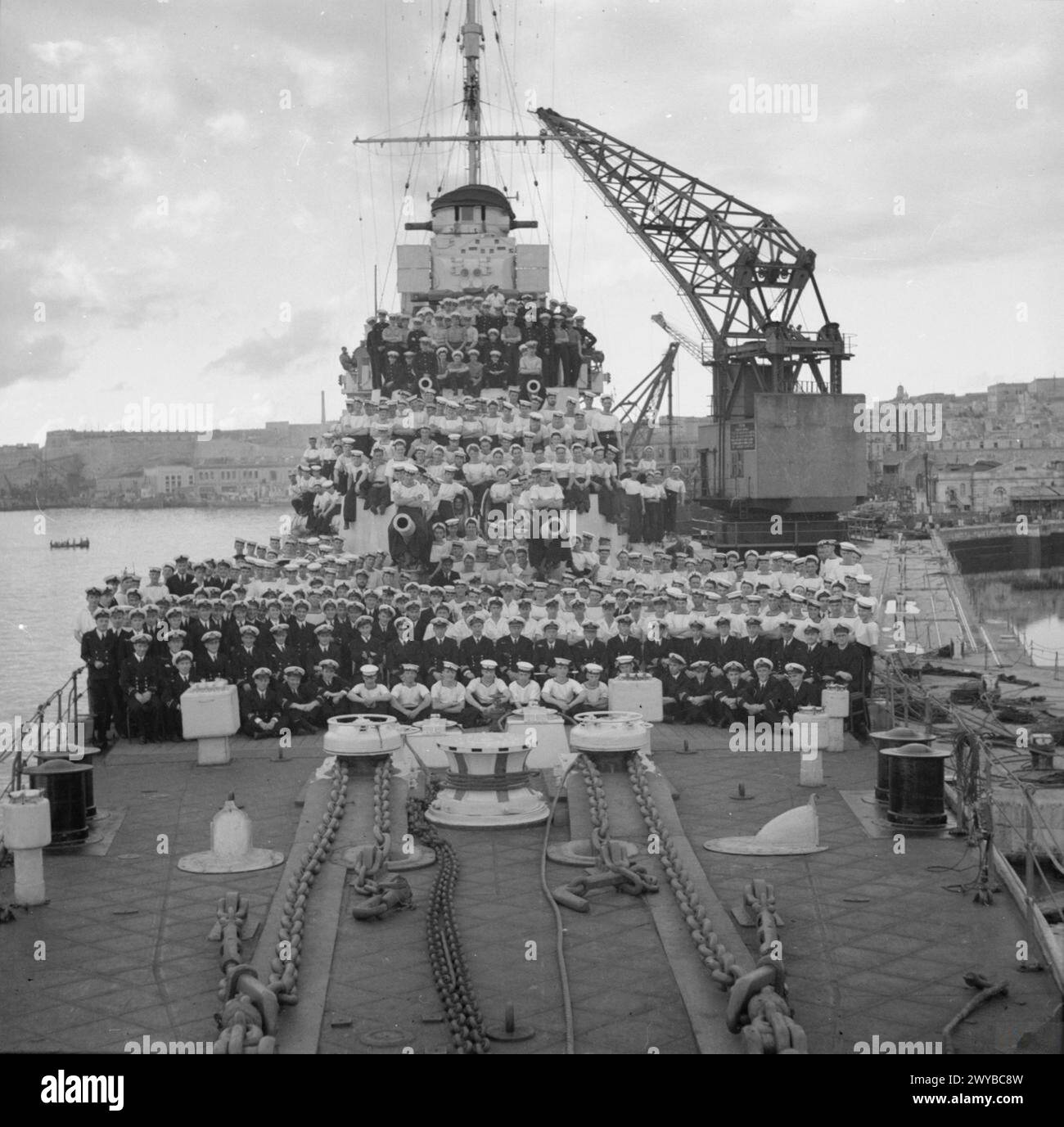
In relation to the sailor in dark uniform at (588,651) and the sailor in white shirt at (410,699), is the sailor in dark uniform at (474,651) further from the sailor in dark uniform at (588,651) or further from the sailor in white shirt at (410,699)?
the sailor in white shirt at (410,699)

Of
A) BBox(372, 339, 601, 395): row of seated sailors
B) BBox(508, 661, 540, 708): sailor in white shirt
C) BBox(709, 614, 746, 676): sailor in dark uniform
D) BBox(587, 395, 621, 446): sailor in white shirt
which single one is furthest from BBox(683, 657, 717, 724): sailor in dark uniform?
BBox(372, 339, 601, 395): row of seated sailors

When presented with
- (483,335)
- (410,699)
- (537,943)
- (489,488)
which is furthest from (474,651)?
(483,335)

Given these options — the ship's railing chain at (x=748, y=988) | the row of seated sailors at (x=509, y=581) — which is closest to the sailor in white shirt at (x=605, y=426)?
the row of seated sailors at (x=509, y=581)

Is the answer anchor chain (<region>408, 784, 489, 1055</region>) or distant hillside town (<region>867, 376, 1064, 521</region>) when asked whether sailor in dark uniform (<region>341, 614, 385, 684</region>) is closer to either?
anchor chain (<region>408, 784, 489, 1055</region>)

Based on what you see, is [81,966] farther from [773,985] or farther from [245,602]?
[245,602]

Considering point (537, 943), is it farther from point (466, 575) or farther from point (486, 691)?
point (466, 575)

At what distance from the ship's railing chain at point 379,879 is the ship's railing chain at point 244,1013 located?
36.9 inches

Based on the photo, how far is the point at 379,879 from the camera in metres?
8.21

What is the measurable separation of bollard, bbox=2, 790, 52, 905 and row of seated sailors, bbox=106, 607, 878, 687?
4.74 m

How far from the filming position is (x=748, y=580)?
1525 centimetres
